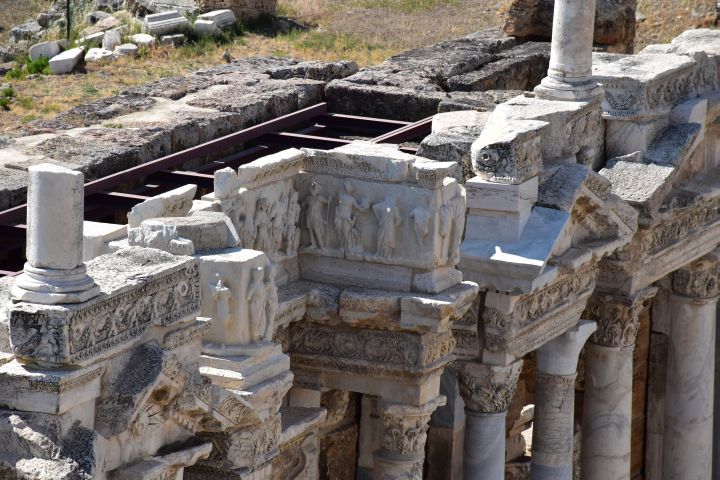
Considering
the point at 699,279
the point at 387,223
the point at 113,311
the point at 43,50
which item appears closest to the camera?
the point at 113,311

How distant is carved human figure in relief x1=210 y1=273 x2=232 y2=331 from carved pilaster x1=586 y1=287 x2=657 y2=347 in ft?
25.4

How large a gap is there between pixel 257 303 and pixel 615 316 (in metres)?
7.68

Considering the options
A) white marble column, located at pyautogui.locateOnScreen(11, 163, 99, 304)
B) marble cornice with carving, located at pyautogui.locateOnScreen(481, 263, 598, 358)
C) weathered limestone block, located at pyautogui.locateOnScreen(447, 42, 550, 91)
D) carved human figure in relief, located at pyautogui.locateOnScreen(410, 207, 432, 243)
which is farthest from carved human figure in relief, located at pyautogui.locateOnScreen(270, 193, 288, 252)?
weathered limestone block, located at pyautogui.locateOnScreen(447, 42, 550, 91)

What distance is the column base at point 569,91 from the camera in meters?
19.3

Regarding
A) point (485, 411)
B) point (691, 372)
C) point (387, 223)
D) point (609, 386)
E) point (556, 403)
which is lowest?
point (691, 372)

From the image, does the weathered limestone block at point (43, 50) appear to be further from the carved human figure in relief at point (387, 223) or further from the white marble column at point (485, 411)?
the carved human figure in relief at point (387, 223)

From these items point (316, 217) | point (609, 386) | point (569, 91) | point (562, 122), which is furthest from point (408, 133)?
point (316, 217)

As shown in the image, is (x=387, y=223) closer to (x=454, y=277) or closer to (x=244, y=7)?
(x=454, y=277)

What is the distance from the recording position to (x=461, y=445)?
67.3 feet

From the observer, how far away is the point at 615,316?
66.7ft

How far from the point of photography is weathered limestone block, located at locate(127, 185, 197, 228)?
45.1ft

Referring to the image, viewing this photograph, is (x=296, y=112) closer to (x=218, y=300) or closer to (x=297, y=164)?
(x=297, y=164)

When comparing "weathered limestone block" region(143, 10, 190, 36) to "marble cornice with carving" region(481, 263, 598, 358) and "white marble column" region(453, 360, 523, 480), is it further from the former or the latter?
"white marble column" region(453, 360, 523, 480)

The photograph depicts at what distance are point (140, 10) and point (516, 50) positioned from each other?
7.14m
